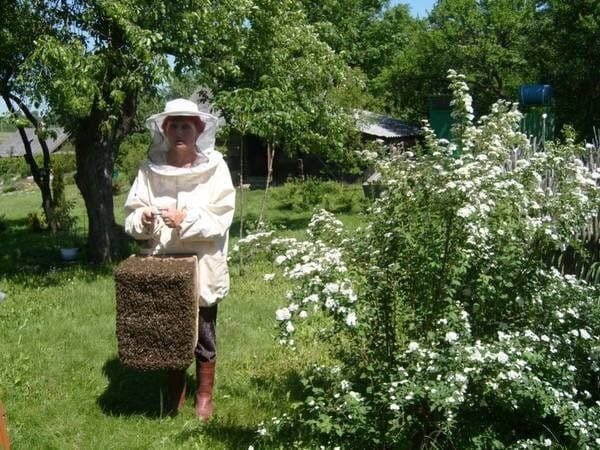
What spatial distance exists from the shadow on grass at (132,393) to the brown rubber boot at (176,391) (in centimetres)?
6

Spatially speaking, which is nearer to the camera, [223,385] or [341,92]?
[223,385]

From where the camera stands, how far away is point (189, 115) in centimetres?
406

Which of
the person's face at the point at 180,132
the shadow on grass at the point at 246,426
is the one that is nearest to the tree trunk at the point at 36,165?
the person's face at the point at 180,132

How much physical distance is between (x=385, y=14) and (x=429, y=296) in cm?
3934

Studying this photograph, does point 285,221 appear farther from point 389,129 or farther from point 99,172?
point 389,129

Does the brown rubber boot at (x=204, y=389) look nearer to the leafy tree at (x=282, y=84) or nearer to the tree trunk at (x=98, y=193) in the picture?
the leafy tree at (x=282, y=84)

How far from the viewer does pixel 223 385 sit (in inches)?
189

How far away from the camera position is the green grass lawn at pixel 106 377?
4.07 m

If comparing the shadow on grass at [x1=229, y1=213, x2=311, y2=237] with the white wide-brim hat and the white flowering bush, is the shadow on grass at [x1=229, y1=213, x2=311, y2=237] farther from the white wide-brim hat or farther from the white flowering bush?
the white flowering bush

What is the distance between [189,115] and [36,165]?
927 cm

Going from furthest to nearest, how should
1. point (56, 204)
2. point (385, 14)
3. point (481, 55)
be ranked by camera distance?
point (385, 14)
point (481, 55)
point (56, 204)

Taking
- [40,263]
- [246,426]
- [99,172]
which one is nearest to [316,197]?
[99,172]

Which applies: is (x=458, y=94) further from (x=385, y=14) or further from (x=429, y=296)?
(x=385, y=14)

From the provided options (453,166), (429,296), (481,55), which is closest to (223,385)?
(429,296)
